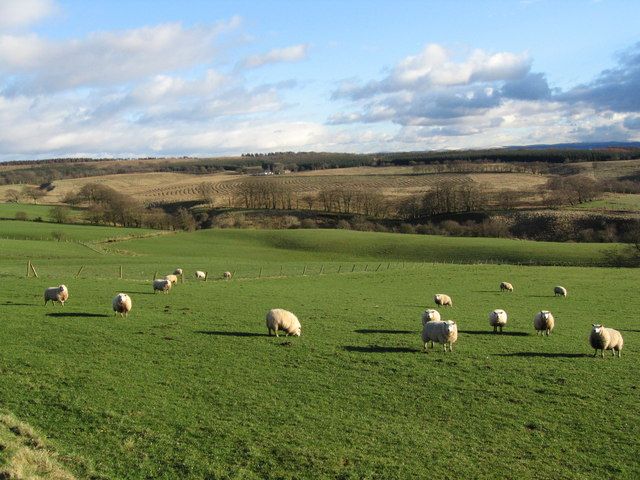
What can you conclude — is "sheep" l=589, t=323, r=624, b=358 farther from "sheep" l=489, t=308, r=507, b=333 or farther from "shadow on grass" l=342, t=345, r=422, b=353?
"shadow on grass" l=342, t=345, r=422, b=353

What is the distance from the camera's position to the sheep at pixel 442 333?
21.2 meters

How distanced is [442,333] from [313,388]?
6.77m

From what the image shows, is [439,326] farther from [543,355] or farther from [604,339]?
[604,339]

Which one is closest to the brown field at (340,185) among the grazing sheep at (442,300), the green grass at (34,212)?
the green grass at (34,212)

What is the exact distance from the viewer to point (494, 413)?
15.4 meters

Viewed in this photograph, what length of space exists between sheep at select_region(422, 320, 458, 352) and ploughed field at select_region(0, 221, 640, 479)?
1.66 feet

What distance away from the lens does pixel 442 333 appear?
21.3 meters

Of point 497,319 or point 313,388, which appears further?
point 497,319

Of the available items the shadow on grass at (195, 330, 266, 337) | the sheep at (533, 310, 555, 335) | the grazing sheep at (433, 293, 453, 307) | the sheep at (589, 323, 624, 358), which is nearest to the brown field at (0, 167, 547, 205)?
the grazing sheep at (433, 293, 453, 307)

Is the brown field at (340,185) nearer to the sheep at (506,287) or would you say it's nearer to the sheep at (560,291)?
the sheep at (506,287)

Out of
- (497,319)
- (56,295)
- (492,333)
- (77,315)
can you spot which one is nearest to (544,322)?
(497,319)

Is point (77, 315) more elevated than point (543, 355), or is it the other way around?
point (77, 315)

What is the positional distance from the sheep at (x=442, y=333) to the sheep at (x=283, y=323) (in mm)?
5458

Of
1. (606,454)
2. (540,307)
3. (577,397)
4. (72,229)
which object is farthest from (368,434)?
(72,229)
